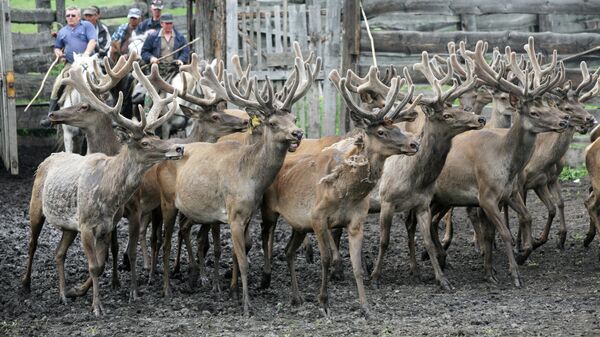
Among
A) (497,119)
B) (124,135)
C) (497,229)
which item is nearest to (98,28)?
(497,119)


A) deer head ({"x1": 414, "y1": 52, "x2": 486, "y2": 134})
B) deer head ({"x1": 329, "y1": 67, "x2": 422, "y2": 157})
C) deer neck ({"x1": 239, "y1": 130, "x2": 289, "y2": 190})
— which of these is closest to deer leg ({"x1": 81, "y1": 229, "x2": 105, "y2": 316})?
deer neck ({"x1": 239, "y1": 130, "x2": 289, "y2": 190})

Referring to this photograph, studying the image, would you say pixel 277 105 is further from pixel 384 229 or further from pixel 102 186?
pixel 384 229

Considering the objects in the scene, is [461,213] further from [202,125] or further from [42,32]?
[42,32]

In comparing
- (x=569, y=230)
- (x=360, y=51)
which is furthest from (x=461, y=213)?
(x=360, y=51)

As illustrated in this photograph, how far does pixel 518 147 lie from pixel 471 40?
Result: 5976mm

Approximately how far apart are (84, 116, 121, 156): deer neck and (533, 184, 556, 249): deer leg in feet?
16.5

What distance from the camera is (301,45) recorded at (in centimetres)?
1867

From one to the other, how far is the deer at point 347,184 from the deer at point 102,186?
4.23 feet

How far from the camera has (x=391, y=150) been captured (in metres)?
10.5

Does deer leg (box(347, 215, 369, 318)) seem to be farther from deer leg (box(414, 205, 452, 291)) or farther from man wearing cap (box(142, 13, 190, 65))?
man wearing cap (box(142, 13, 190, 65))

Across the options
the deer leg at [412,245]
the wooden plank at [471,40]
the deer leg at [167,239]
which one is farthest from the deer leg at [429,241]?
the wooden plank at [471,40]

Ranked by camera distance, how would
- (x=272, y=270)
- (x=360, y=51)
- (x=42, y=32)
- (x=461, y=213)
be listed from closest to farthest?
1. (x=272, y=270)
2. (x=461, y=213)
3. (x=360, y=51)
4. (x=42, y=32)

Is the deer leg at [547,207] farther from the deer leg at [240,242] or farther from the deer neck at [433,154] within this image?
the deer leg at [240,242]

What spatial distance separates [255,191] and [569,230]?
18.5 ft
